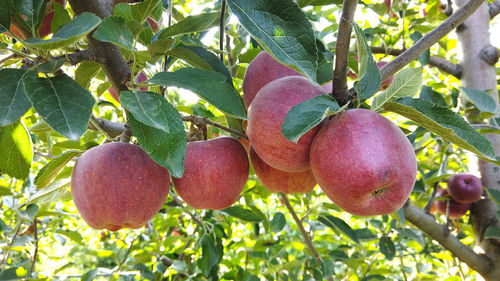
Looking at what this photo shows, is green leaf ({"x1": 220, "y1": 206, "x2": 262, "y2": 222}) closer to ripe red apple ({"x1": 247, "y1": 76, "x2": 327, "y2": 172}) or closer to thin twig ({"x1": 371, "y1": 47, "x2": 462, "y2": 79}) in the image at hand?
ripe red apple ({"x1": 247, "y1": 76, "x2": 327, "y2": 172})

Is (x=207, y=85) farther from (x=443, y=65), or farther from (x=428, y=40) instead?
(x=443, y=65)

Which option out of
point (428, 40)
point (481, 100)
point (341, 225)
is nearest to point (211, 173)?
point (428, 40)

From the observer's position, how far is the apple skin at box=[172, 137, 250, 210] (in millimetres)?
1041

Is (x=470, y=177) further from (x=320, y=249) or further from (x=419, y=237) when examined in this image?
(x=320, y=249)

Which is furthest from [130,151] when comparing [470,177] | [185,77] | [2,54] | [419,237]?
[470,177]

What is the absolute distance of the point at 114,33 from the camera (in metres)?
0.66

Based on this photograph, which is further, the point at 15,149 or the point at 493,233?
the point at 493,233

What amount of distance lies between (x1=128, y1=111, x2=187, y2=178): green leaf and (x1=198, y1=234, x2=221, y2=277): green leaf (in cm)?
96

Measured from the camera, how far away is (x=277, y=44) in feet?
2.03

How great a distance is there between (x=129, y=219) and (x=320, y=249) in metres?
1.51

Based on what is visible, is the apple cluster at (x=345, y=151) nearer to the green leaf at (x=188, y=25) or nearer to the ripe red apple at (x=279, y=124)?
the ripe red apple at (x=279, y=124)

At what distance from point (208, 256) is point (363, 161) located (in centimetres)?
106

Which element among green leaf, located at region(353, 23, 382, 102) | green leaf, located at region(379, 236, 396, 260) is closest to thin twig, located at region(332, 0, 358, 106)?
green leaf, located at region(353, 23, 382, 102)

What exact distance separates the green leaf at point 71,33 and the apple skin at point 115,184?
377 millimetres
